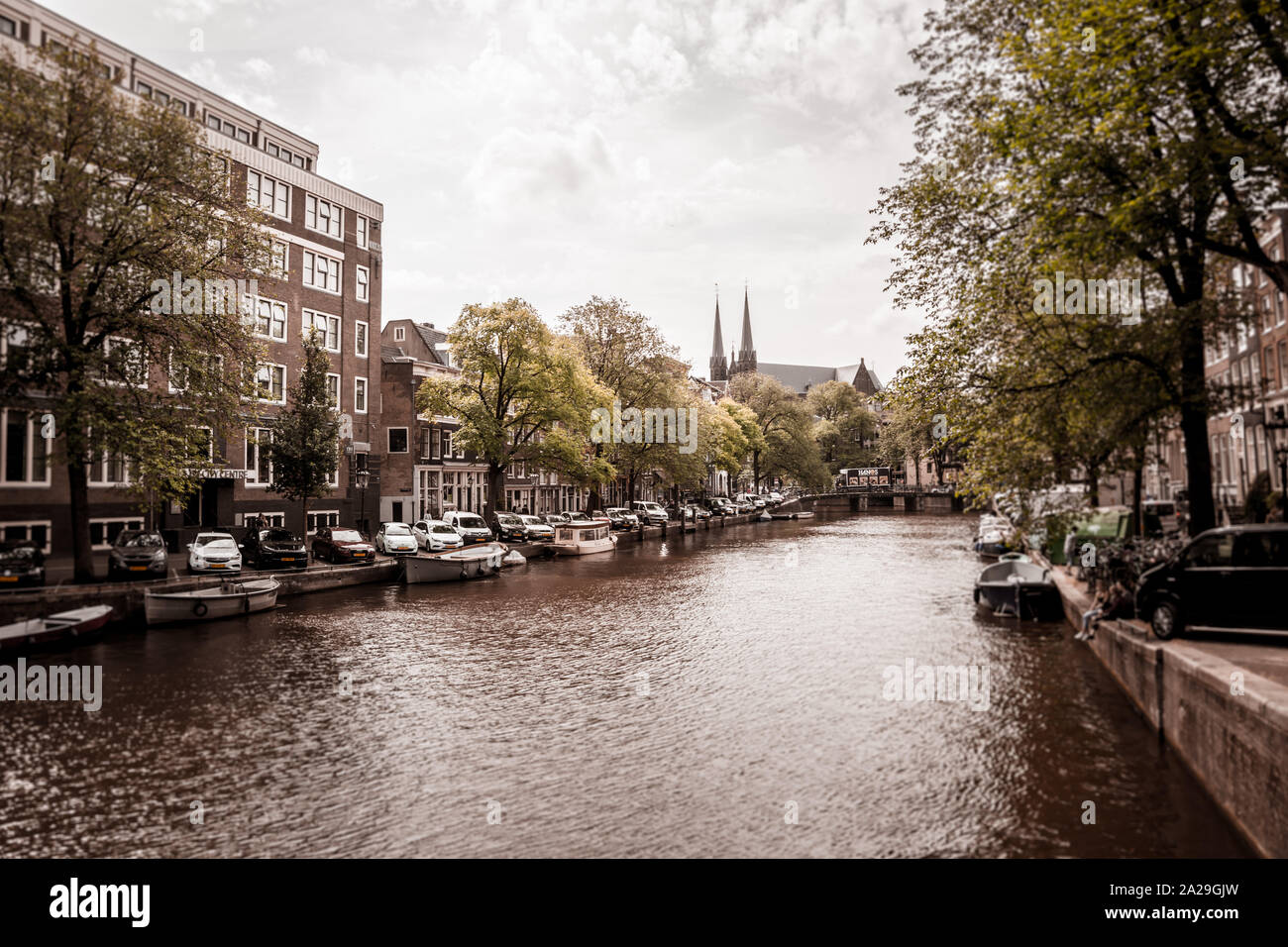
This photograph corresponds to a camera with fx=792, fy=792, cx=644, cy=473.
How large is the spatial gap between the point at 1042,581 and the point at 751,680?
11317mm

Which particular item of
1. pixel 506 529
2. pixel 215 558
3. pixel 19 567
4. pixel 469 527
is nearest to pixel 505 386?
pixel 506 529

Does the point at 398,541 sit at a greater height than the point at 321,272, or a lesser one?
lesser

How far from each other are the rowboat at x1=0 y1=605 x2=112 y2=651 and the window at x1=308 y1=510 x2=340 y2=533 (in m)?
21.1

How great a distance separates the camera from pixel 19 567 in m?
20.8

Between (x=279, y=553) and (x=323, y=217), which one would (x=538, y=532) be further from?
(x=323, y=217)

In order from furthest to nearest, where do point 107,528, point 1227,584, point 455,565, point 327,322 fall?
point 327,322
point 455,565
point 107,528
point 1227,584

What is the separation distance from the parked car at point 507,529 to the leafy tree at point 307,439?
1074 cm

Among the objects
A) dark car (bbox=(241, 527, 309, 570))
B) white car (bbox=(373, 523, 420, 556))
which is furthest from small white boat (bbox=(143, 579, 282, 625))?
white car (bbox=(373, 523, 420, 556))

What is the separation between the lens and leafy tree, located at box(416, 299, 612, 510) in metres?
43.2

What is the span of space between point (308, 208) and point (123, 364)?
23.8 m

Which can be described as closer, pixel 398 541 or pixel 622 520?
pixel 398 541

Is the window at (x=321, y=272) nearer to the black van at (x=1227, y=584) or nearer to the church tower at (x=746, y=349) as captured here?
the black van at (x=1227, y=584)

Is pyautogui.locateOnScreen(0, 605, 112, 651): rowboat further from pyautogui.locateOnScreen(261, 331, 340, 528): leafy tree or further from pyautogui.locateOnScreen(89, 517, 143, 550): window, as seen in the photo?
pyautogui.locateOnScreen(89, 517, 143, 550): window
